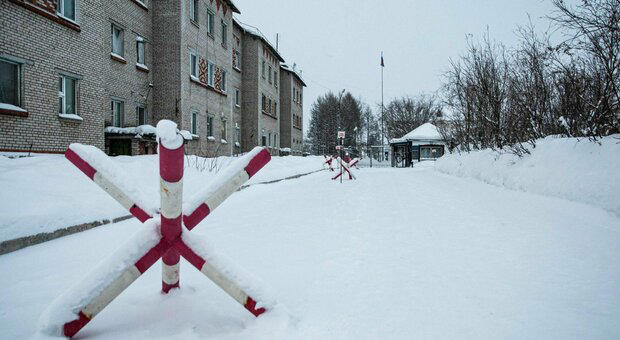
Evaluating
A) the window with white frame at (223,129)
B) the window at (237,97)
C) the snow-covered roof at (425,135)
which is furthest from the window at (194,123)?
the snow-covered roof at (425,135)

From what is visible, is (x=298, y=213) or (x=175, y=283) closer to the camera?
(x=175, y=283)

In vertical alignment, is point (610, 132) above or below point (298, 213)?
above

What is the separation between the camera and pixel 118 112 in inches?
569

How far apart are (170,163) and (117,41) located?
51.9 feet

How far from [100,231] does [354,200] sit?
4.64 meters

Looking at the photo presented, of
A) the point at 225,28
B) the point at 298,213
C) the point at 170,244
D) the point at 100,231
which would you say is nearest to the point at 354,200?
the point at 298,213

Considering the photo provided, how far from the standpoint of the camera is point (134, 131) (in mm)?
13250

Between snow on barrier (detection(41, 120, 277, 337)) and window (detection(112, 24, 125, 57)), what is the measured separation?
49.4ft

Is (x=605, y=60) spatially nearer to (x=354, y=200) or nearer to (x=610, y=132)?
(x=610, y=132)

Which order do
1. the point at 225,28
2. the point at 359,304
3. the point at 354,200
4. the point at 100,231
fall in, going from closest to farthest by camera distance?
the point at 359,304
the point at 100,231
the point at 354,200
the point at 225,28

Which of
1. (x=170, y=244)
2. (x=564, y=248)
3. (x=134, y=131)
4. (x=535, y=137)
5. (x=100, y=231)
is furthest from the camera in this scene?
(x=134, y=131)

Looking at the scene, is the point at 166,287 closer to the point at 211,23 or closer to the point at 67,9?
the point at 67,9

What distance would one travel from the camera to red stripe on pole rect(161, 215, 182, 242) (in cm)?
172

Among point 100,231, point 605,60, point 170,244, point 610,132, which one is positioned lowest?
point 100,231
